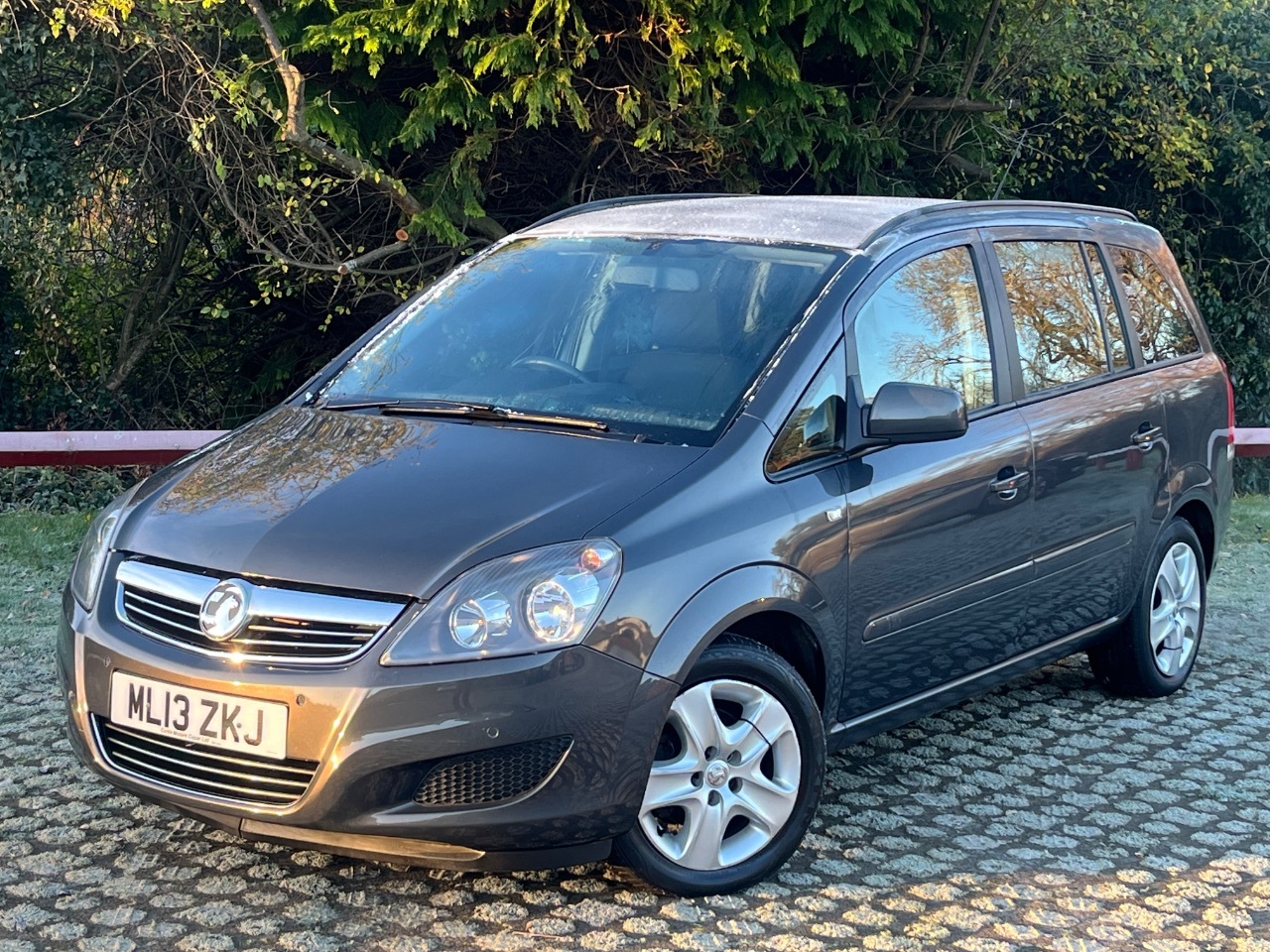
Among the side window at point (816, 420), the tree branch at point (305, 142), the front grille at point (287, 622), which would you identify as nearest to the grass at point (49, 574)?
the front grille at point (287, 622)

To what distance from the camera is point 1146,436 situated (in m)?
5.96

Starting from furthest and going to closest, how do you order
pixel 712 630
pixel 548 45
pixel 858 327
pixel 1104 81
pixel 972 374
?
pixel 1104 81 → pixel 548 45 → pixel 972 374 → pixel 858 327 → pixel 712 630

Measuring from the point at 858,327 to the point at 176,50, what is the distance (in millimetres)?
8629

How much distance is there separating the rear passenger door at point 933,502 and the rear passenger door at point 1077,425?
0.47ft

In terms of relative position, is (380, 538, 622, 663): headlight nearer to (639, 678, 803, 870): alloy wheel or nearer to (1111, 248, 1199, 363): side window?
(639, 678, 803, 870): alloy wheel

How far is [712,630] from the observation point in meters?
3.94

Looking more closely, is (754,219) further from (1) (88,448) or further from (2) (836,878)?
(1) (88,448)

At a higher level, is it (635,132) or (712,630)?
(635,132)

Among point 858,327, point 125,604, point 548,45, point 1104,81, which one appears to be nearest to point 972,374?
point 858,327

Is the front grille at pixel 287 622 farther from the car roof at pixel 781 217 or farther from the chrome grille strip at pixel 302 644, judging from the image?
the car roof at pixel 781 217

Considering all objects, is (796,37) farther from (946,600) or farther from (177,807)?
(177,807)

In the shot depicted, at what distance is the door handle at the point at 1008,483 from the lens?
5.03 meters

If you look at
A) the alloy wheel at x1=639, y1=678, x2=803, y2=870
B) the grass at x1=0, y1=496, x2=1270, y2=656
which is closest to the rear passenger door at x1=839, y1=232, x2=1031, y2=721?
the alloy wheel at x1=639, y1=678, x2=803, y2=870

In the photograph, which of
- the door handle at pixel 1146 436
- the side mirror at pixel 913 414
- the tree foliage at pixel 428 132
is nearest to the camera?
the side mirror at pixel 913 414
